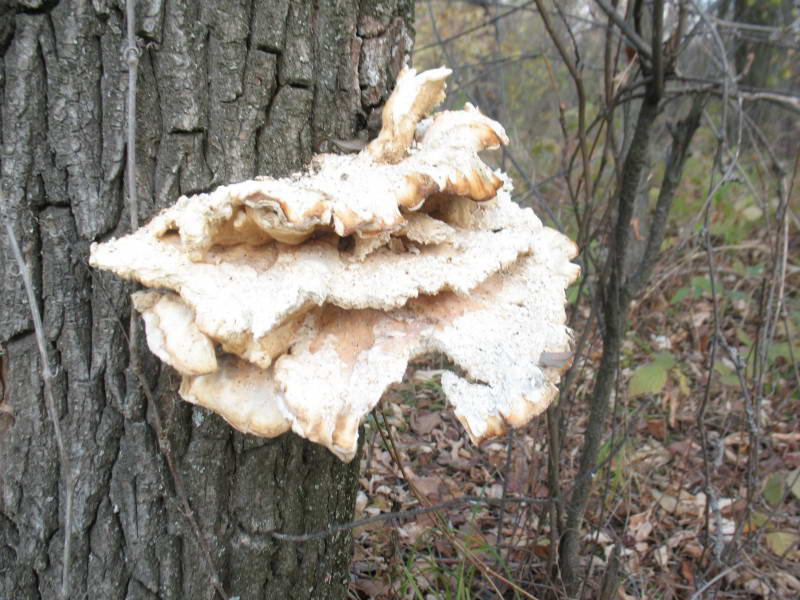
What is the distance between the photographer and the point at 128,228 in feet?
4.59

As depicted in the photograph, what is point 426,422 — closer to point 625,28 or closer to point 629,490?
point 629,490

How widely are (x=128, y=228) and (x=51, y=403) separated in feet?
1.56

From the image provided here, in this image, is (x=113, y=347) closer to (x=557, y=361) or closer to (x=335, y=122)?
(x=335, y=122)

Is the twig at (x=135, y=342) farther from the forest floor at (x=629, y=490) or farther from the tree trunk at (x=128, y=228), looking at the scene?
the forest floor at (x=629, y=490)

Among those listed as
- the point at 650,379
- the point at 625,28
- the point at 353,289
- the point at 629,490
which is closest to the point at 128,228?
the point at 353,289

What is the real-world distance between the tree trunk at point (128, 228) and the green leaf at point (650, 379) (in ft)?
6.65

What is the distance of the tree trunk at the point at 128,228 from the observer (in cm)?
133

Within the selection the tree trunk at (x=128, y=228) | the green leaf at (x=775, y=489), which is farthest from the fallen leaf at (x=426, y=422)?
the tree trunk at (x=128, y=228)

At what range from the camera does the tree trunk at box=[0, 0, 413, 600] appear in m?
1.33

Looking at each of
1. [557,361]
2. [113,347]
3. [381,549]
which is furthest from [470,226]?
[381,549]

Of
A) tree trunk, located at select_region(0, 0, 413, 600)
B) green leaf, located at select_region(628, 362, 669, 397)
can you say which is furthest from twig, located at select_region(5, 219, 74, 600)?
green leaf, located at select_region(628, 362, 669, 397)

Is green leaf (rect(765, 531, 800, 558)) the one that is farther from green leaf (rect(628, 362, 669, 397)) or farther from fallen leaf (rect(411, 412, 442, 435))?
fallen leaf (rect(411, 412, 442, 435))

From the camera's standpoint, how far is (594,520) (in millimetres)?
3006

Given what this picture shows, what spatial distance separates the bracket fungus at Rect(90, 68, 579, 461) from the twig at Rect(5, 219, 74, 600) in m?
0.35
